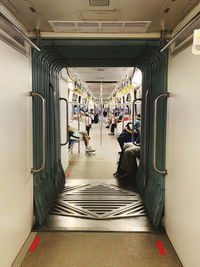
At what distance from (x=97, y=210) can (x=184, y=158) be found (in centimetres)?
170

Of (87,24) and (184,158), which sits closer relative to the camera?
(184,158)

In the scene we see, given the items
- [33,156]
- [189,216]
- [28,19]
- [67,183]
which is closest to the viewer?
[189,216]

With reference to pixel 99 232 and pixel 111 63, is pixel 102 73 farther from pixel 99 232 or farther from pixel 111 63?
pixel 99 232

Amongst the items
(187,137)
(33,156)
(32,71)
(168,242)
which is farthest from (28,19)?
(168,242)

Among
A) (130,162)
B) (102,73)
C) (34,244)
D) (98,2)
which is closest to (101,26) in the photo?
(98,2)

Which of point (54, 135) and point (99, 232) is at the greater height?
point (54, 135)

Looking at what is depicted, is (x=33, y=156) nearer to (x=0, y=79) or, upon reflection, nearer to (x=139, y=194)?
(x=0, y=79)

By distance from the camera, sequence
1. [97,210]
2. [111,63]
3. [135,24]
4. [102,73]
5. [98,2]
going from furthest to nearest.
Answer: [102,73] < [111,63] < [97,210] < [135,24] < [98,2]

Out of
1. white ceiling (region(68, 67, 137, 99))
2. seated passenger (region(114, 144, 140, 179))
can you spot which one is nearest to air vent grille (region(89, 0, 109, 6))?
seated passenger (region(114, 144, 140, 179))

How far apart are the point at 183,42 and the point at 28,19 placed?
154cm

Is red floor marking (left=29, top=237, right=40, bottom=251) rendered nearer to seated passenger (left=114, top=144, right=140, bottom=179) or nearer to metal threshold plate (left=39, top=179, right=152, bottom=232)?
metal threshold plate (left=39, top=179, right=152, bottom=232)

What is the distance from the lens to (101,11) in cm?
194

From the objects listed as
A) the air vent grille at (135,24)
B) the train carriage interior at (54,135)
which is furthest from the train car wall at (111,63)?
the air vent grille at (135,24)

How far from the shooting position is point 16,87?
6.59 feet
